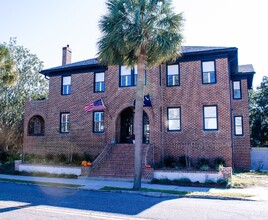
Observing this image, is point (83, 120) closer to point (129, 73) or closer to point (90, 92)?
point (90, 92)

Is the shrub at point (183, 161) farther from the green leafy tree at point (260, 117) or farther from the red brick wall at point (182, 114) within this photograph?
the green leafy tree at point (260, 117)

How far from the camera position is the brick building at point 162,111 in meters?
18.0

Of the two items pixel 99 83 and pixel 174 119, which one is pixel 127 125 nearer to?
pixel 174 119

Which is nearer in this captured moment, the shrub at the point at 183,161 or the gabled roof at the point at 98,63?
the shrub at the point at 183,161

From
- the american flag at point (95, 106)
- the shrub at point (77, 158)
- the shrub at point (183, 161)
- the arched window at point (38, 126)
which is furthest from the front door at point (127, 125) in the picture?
the arched window at point (38, 126)

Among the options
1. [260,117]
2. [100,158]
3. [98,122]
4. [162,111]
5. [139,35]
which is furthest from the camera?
[260,117]

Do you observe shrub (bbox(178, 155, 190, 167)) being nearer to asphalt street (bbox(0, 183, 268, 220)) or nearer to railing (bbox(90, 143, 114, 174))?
railing (bbox(90, 143, 114, 174))

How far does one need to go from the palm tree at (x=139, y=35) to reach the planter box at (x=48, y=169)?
582 cm

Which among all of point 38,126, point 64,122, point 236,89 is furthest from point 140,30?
point 38,126

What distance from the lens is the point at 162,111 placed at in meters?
18.8

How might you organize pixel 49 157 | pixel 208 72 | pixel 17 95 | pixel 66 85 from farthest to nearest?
pixel 17 95
pixel 66 85
pixel 49 157
pixel 208 72

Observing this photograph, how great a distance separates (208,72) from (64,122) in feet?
38.1

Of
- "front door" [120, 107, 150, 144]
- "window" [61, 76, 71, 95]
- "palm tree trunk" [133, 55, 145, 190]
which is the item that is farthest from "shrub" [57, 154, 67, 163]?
"palm tree trunk" [133, 55, 145, 190]

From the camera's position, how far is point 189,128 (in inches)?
723
